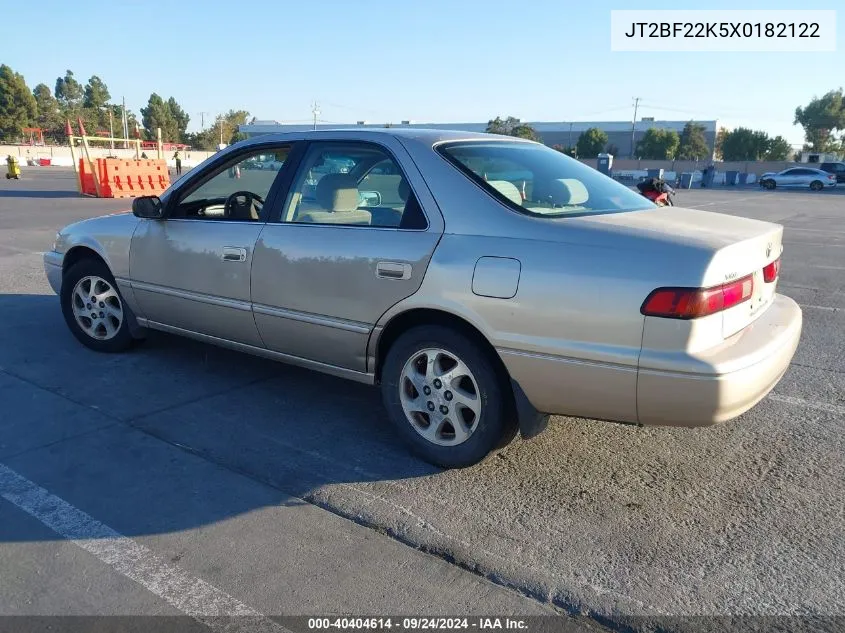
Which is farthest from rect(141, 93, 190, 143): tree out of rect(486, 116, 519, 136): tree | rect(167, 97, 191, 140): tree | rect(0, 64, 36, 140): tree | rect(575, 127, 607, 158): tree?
rect(575, 127, 607, 158): tree

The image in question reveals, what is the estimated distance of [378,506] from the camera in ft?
10.2

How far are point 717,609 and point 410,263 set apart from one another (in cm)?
196

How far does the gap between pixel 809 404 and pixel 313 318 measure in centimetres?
314

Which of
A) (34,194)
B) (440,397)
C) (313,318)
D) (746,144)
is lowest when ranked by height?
(440,397)

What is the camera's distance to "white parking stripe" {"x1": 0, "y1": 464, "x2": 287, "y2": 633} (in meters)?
2.40

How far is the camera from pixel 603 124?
108188 mm

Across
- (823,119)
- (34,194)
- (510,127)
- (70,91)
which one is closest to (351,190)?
(34,194)

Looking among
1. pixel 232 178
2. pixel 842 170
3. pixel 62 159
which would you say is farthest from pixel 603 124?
pixel 232 178

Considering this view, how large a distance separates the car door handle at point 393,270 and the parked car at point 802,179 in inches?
1735

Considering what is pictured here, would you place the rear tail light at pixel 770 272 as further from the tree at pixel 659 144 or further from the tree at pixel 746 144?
the tree at pixel 746 144

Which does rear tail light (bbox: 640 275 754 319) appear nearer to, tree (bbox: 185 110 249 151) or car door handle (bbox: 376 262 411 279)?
car door handle (bbox: 376 262 411 279)

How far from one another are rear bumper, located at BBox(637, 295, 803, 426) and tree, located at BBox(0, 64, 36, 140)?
9236cm

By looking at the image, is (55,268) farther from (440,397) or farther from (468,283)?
(468,283)

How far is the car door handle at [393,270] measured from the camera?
11.2 feet
